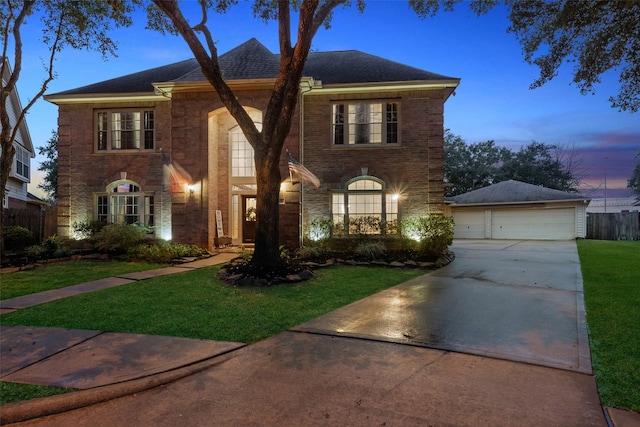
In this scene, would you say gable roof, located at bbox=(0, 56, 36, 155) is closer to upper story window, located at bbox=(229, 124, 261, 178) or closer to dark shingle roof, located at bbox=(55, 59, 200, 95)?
dark shingle roof, located at bbox=(55, 59, 200, 95)

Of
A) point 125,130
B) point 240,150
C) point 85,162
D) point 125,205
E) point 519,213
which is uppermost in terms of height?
point 125,130

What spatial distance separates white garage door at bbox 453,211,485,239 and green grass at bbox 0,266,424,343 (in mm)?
19368

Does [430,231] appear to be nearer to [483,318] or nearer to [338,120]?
[338,120]

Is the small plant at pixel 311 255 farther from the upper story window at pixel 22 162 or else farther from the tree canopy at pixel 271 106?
the upper story window at pixel 22 162

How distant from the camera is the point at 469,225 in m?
26.5

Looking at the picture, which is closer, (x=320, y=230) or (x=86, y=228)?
(x=320, y=230)

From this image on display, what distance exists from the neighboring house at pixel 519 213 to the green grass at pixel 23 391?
83.1 ft

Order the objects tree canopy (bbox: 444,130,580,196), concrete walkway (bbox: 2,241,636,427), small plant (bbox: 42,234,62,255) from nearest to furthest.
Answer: concrete walkway (bbox: 2,241,636,427) → small plant (bbox: 42,234,62,255) → tree canopy (bbox: 444,130,580,196)

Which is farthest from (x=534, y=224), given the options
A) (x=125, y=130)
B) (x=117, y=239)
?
(x=125, y=130)

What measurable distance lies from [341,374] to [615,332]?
385cm

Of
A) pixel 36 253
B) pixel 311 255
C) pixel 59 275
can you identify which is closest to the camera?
pixel 59 275

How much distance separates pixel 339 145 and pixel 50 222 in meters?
12.8

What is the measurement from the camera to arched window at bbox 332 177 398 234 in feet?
46.9

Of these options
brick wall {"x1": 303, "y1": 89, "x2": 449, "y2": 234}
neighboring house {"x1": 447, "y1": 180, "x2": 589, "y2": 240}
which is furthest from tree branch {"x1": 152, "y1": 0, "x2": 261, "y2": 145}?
neighboring house {"x1": 447, "y1": 180, "x2": 589, "y2": 240}
